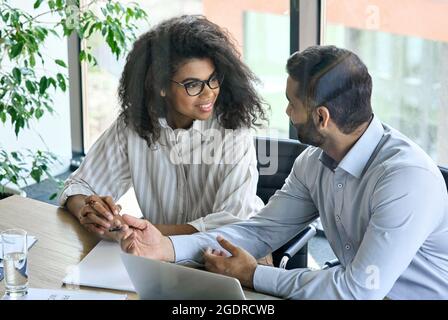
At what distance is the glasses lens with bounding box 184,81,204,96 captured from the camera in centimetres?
166

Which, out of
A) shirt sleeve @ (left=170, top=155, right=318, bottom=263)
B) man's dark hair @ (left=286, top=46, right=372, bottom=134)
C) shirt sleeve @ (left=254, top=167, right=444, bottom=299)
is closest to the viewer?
shirt sleeve @ (left=254, top=167, right=444, bottom=299)

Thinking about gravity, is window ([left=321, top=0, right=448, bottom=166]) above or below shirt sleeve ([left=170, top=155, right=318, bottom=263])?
above

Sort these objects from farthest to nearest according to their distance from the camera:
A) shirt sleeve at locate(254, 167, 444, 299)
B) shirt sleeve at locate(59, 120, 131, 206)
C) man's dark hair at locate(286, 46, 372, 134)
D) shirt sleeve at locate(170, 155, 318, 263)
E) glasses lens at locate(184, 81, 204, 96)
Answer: shirt sleeve at locate(59, 120, 131, 206) < glasses lens at locate(184, 81, 204, 96) < shirt sleeve at locate(170, 155, 318, 263) < man's dark hair at locate(286, 46, 372, 134) < shirt sleeve at locate(254, 167, 444, 299)

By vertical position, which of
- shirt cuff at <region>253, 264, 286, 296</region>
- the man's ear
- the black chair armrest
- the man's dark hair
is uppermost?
the man's dark hair

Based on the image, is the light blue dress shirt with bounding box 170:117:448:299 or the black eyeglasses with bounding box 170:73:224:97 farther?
the black eyeglasses with bounding box 170:73:224:97

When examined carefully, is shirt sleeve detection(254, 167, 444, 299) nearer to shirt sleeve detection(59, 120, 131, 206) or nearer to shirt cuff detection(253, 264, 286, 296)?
shirt cuff detection(253, 264, 286, 296)

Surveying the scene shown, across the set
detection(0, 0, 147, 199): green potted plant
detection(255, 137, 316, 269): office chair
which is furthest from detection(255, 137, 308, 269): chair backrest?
detection(0, 0, 147, 199): green potted plant

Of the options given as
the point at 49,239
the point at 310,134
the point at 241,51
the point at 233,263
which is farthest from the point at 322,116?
the point at 49,239

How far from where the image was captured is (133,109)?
6.04ft

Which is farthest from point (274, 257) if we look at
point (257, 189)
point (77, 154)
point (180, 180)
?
point (77, 154)

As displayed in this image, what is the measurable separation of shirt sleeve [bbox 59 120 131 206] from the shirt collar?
2.24 ft

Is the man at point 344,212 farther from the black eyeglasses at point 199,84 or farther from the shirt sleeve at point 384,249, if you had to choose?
the black eyeglasses at point 199,84

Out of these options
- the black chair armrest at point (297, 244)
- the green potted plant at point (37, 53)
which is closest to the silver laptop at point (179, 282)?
the black chair armrest at point (297, 244)
